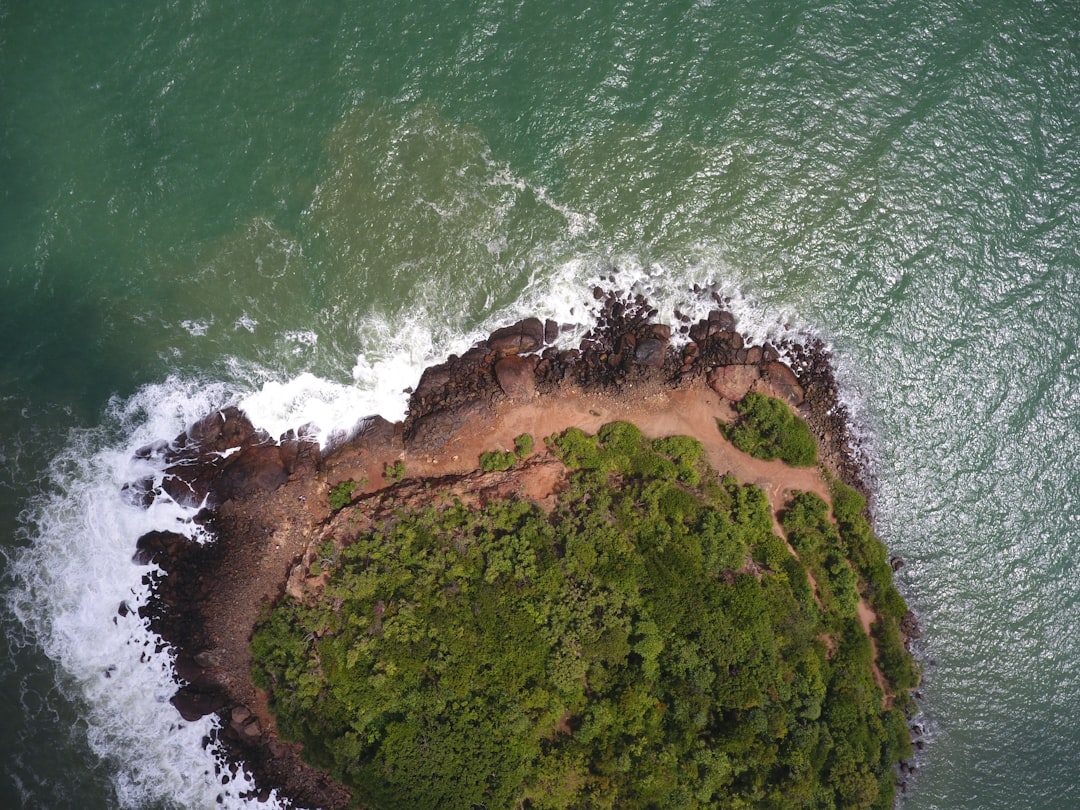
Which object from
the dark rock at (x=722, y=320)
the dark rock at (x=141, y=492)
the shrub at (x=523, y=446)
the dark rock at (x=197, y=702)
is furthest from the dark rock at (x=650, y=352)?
the dark rock at (x=197, y=702)

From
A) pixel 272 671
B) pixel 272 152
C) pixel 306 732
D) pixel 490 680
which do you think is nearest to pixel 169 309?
pixel 272 152

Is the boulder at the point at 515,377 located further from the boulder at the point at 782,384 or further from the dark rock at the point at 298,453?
the boulder at the point at 782,384

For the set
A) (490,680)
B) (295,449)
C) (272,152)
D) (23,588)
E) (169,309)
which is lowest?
(490,680)

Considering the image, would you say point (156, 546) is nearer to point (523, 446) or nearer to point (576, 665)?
point (523, 446)

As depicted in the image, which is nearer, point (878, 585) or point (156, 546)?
point (878, 585)

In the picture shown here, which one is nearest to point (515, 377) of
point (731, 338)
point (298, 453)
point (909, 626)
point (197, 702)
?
point (731, 338)

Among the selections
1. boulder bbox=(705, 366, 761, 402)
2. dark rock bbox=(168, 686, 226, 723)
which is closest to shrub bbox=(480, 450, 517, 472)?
boulder bbox=(705, 366, 761, 402)

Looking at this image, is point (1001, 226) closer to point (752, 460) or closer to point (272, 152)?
point (752, 460)
